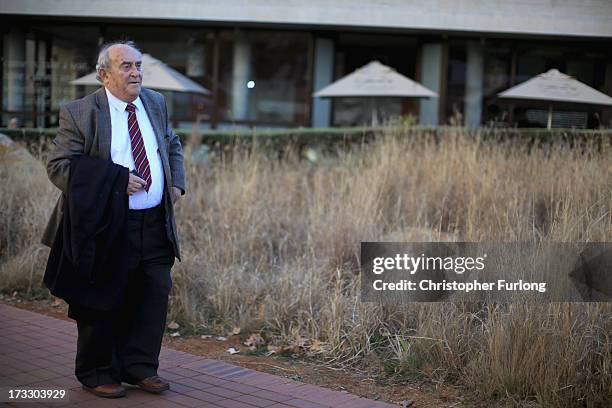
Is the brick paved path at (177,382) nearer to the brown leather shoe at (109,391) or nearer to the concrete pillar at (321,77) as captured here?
the brown leather shoe at (109,391)

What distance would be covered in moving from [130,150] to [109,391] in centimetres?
135

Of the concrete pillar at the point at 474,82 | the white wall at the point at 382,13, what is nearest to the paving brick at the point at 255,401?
the white wall at the point at 382,13

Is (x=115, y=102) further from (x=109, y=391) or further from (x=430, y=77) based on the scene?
(x=430, y=77)

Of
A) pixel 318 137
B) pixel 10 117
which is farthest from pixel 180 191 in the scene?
pixel 10 117

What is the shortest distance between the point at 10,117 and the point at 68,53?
2372 millimetres

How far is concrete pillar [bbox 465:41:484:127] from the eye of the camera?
19.1 metres

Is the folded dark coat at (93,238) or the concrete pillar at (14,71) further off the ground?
the concrete pillar at (14,71)

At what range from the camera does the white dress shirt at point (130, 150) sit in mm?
3916

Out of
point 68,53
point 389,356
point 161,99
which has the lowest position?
point 389,356

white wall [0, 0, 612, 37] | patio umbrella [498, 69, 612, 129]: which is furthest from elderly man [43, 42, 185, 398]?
white wall [0, 0, 612, 37]

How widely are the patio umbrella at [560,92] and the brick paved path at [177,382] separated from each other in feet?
31.2

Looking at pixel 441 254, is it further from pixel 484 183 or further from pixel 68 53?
pixel 68 53

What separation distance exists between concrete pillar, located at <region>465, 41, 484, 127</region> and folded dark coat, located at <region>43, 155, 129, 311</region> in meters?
16.3

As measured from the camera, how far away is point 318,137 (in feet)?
44.9
